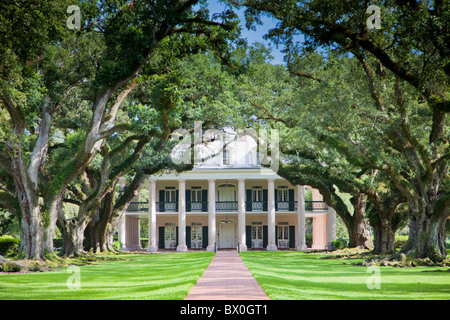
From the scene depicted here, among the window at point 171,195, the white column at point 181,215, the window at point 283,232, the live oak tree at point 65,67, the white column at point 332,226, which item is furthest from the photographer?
the window at point 283,232

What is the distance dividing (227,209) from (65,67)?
79.0ft

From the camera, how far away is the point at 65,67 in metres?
17.4

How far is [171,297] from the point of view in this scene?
8664mm

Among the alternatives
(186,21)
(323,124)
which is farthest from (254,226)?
(186,21)

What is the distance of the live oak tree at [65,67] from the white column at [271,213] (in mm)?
18900

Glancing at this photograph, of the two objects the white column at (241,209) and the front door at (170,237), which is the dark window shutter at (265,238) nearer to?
the white column at (241,209)

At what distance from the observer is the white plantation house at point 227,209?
37.4 metres

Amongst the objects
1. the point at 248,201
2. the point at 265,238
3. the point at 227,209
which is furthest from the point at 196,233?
the point at 265,238

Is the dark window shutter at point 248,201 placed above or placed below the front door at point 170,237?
above

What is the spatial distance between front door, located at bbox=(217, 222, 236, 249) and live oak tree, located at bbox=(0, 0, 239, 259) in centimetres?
2136

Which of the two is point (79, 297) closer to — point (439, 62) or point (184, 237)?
point (439, 62)

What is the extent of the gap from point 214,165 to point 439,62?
29.1 m

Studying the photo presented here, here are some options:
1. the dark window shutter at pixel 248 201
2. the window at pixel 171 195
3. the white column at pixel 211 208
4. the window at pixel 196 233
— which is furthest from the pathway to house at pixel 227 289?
the window at pixel 196 233

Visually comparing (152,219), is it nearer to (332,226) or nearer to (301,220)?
(301,220)
